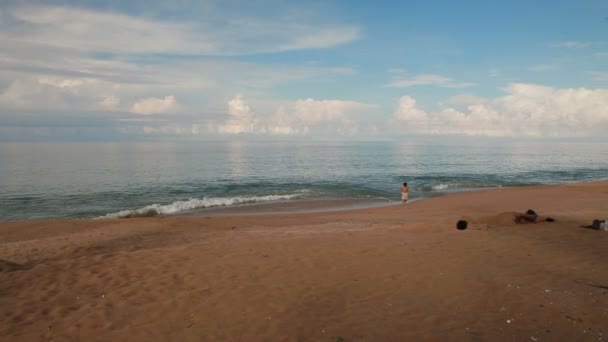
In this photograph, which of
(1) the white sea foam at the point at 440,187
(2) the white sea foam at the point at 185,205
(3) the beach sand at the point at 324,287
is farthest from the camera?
(1) the white sea foam at the point at 440,187

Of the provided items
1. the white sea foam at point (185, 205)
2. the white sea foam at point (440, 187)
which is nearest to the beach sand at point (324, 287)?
the white sea foam at point (185, 205)

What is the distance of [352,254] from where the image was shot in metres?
9.45

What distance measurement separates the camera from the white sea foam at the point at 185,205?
22.4m

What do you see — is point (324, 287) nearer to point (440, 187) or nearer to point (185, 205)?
point (185, 205)

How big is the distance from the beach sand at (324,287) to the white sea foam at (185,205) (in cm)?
1011

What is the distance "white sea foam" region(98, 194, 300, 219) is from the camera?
2242 centimetres

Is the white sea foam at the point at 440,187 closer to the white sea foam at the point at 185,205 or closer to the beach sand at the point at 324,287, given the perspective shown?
the white sea foam at the point at 185,205

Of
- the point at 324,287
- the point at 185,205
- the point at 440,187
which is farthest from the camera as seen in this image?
the point at 440,187

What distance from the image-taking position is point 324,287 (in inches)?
288

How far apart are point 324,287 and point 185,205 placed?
63.9 feet

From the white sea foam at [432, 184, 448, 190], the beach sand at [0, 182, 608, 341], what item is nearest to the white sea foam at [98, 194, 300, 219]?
the beach sand at [0, 182, 608, 341]

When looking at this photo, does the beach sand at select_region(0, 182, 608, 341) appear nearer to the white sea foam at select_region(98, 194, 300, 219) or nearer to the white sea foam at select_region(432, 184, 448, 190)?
the white sea foam at select_region(98, 194, 300, 219)

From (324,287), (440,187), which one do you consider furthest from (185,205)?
(440,187)

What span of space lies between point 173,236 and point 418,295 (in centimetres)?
977
